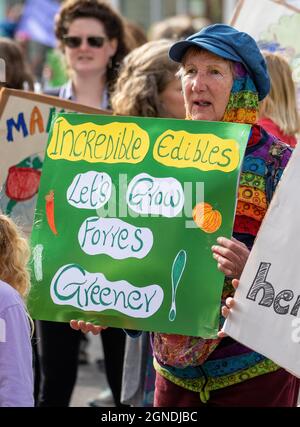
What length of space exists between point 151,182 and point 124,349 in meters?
1.71

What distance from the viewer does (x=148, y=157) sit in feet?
10.7

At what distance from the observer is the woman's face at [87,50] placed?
5539 mm

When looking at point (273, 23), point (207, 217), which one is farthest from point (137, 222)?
point (273, 23)

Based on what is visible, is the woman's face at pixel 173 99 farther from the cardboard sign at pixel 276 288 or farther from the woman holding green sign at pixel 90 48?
Answer: the cardboard sign at pixel 276 288

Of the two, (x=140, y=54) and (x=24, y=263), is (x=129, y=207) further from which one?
(x=140, y=54)

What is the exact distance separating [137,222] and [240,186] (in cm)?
34

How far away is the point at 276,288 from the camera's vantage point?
2895mm

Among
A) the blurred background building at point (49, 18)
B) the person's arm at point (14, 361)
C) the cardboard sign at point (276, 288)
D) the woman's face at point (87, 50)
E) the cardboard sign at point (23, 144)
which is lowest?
the person's arm at point (14, 361)

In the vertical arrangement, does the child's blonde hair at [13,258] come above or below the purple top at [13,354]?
above

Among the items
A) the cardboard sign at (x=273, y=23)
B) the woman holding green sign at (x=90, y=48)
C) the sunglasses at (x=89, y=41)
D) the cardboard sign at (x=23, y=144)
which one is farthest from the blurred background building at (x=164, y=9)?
the cardboard sign at (x=23, y=144)

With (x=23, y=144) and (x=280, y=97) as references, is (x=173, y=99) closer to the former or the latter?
(x=280, y=97)

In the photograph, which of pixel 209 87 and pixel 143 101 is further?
pixel 143 101

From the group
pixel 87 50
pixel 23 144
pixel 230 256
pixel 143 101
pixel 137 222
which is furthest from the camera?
pixel 87 50
